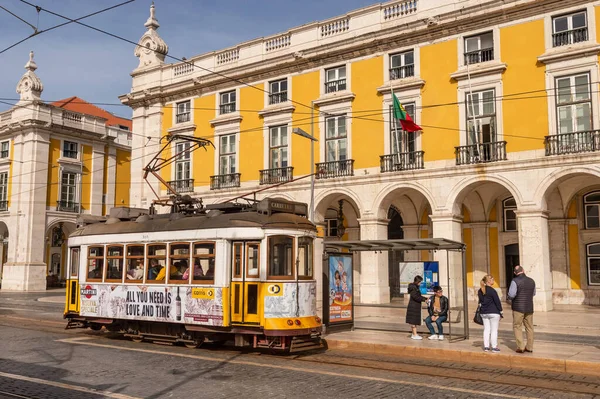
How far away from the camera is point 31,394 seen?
28.5ft

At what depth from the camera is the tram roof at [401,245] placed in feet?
46.9

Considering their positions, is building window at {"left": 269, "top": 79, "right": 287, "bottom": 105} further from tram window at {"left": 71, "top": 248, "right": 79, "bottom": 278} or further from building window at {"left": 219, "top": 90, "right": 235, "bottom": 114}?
tram window at {"left": 71, "top": 248, "right": 79, "bottom": 278}

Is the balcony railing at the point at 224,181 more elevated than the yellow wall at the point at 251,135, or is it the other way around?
the yellow wall at the point at 251,135

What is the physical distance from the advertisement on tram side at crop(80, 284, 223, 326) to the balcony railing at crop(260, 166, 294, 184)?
46.3 ft

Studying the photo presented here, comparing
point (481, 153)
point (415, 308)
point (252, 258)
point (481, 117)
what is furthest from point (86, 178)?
point (415, 308)

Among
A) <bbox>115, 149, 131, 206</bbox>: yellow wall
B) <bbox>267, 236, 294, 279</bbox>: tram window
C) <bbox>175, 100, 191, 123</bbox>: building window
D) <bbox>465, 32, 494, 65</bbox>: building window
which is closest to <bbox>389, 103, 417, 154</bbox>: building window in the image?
<bbox>465, 32, 494, 65</bbox>: building window

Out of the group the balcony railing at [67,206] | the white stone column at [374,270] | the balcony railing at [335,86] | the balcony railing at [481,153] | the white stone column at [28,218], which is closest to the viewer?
the balcony railing at [481,153]

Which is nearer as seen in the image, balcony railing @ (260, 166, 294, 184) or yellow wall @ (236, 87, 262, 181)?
balcony railing @ (260, 166, 294, 184)

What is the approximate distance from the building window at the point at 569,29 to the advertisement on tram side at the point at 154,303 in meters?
16.9

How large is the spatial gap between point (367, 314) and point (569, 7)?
13.7m

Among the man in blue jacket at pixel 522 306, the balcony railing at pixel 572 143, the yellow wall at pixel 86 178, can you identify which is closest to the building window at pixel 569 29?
the balcony railing at pixel 572 143

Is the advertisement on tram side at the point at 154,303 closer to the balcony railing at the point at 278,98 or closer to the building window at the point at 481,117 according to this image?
the building window at the point at 481,117

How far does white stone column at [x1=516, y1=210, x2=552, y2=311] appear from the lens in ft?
69.9

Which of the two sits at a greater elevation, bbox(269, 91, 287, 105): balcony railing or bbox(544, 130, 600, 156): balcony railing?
bbox(269, 91, 287, 105): balcony railing
